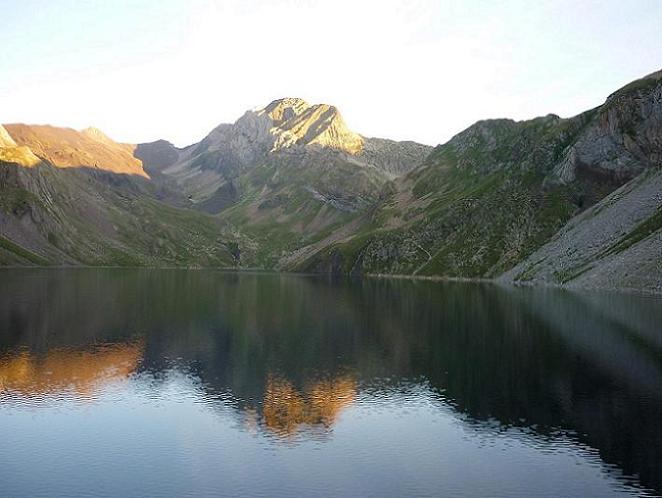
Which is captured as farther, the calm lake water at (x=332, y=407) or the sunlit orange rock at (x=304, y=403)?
the sunlit orange rock at (x=304, y=403)

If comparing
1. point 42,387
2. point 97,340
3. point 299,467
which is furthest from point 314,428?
point 97,340

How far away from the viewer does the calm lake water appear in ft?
134

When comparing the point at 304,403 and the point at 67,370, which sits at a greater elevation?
the point at 67,370

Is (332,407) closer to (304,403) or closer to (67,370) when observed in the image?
(304,403)

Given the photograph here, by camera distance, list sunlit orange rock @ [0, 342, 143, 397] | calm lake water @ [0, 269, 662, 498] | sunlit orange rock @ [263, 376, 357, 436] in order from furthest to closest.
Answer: sunlit orange rock @ [0, 342, 143, 397], sunlit orange rock @ [263, 376, 357, 436], calm lake water @ [0, 269, 662, 498]

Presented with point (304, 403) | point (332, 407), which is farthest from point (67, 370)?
point (332, 407)

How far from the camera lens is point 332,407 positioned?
5847 centimetres

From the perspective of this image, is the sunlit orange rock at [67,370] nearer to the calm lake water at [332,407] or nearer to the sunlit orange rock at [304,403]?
the calm lake water at [332,407]

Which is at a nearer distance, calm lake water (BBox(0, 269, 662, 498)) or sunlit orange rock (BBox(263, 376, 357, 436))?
calm lake water (BBox(0, 269, 662, 498))

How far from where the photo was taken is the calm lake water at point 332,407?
40.8 m

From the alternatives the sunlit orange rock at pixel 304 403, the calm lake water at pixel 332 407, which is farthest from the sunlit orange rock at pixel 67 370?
the sunlit orange rock at pixel 304 403

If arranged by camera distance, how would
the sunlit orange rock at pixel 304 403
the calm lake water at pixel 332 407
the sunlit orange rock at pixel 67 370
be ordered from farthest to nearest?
1. the sunlit orange rock at pixel 67 370
2. the sunlit orange rock at pixel 304 403
3. the calm lake water at pixel 332 407

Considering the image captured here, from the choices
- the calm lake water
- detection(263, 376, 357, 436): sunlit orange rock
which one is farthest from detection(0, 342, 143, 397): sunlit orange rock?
detection(263, 376, 357, 436): sunlit orange rock

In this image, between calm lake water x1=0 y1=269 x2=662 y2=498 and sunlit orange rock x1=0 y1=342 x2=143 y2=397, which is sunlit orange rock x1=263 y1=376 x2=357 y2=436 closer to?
calm lake water x1=0 y1=269 x2=662 y2=498
